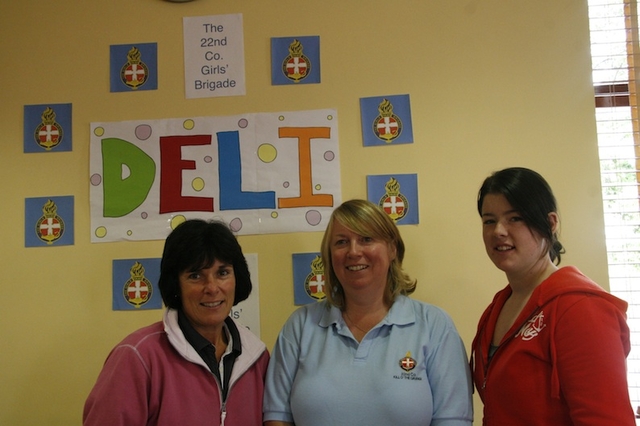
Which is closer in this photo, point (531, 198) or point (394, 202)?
point (531, 198)

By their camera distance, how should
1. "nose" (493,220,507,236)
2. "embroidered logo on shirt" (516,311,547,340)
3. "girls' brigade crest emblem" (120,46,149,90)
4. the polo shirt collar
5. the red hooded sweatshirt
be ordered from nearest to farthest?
the red hooded sweatshirt
"embroidered logo on shirt" (516,311,547,340)
"nose" (493,220,507,236)
the polo shirt collar
"girls' brigade crest emblem" (120,46,149,90)

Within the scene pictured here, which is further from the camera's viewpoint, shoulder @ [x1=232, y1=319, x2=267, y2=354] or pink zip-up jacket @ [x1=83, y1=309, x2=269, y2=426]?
shoulder @ [x1=232, y1=319, x2=267, y2=354]

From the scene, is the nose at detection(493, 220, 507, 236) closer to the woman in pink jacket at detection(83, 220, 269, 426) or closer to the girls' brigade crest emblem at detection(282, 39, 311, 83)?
the woman in pink jacket at detection(83, 220, 269, 426)

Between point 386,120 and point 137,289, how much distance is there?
1.22 meters

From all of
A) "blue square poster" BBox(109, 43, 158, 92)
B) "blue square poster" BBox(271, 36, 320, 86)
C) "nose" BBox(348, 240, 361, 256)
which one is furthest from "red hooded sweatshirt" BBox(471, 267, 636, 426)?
"blue square poster" BBox(109, 43, 158, 92)

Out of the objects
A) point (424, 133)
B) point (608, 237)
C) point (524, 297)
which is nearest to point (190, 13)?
point (424, 133)

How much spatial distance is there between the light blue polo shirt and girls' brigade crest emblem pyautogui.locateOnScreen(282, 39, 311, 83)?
1.03m

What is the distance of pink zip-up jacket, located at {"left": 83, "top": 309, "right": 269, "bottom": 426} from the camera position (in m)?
1.41

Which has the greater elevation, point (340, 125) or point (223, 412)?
point (340, 125)

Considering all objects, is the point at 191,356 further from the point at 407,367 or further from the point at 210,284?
the point at 407,367

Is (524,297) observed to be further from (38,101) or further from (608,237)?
(38,101)

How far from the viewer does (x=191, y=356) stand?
1509 millimetres

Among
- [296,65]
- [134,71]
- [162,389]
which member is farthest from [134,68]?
[162,389]

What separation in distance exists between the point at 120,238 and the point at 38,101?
693 mm
